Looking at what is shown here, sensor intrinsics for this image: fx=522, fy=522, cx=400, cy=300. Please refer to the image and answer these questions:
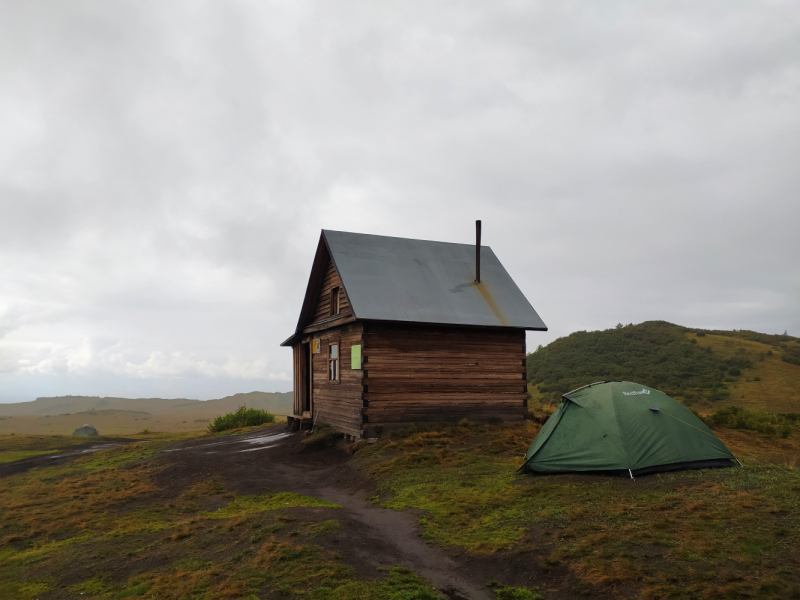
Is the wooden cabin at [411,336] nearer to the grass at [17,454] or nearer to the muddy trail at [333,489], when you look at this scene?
the muddy trail at [333,489]

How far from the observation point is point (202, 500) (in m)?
12.0

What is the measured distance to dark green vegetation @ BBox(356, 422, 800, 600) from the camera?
5473 mm

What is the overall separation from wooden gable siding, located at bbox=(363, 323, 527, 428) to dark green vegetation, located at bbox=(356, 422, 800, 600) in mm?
4595

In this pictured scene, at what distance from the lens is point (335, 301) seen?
1998 centimetres

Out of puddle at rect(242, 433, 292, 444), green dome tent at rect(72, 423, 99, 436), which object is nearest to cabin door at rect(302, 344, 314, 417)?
puddle at rect(242, 433, 292, 444)

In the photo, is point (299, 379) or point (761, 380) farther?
point (761, 380)

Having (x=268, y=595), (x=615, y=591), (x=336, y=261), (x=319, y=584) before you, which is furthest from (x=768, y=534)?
(x=336, y=261)

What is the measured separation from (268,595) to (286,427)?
1897 centimetres

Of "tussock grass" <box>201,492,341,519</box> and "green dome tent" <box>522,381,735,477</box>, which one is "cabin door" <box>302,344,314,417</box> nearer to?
"tussock grass" <box>201,492,341,519</box>

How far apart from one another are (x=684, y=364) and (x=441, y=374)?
96.5 feet

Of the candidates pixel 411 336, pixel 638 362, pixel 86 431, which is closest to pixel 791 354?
pixel 638 362

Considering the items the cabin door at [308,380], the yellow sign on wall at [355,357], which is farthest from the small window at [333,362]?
the cabin door at [308,380]

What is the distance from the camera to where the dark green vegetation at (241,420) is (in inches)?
1107

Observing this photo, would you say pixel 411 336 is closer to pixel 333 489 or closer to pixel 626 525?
pixel 333 489
